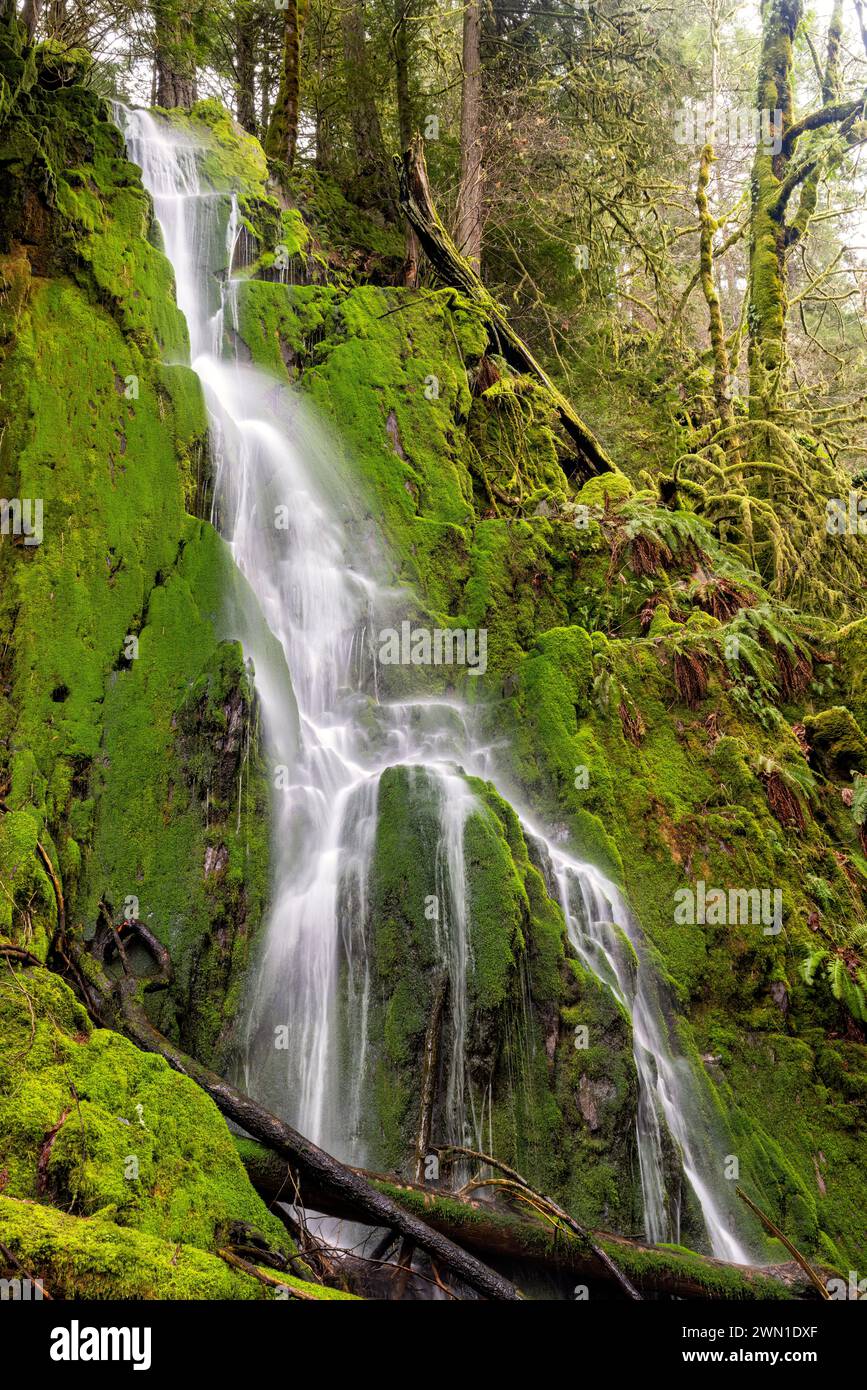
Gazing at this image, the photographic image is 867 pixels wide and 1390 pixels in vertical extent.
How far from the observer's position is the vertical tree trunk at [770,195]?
11.7 metres

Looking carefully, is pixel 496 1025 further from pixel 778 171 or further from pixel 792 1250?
pixel 778 171

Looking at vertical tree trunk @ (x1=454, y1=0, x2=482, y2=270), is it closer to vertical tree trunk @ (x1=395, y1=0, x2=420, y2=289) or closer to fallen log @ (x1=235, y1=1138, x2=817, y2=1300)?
vertical tree trunk @ (x1=395, y1=0, x2=420, y2=289)

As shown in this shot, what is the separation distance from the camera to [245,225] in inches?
401

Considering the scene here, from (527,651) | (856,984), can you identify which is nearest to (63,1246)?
(856,984)

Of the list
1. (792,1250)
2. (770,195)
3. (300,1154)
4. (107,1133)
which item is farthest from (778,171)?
(107,1133)

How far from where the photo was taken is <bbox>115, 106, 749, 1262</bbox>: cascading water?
17.3ft

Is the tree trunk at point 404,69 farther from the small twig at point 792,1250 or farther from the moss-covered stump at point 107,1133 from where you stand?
the small twig at point 792,1250

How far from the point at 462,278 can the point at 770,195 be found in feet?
14.6

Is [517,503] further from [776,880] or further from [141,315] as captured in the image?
[776,880]

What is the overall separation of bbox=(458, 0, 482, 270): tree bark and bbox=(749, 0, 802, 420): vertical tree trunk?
147 inches

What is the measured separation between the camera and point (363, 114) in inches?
550

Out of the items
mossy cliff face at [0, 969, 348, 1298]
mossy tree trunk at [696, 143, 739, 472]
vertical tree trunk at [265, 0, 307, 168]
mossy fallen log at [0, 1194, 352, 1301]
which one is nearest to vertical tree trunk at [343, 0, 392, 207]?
vertical tree trunk at [265, 0, 307, 168]
